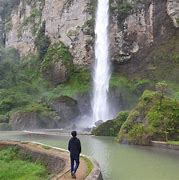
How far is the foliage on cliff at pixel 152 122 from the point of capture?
27000mm

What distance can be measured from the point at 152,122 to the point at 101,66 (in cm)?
3020

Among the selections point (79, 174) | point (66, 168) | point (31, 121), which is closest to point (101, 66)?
point (31, 121)

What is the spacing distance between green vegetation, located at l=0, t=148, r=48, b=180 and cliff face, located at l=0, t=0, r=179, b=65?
3983 cm

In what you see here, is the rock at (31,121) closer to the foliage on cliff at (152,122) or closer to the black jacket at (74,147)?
the foliage on cliff at (152,122)

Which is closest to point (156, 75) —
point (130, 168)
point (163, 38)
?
point (163, 38)

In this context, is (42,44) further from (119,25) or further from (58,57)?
(119,25)

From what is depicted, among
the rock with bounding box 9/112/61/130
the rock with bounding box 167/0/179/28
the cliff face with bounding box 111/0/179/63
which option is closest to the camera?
the rock with bounding box 9/112/61/130

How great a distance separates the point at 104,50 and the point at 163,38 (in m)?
8.51

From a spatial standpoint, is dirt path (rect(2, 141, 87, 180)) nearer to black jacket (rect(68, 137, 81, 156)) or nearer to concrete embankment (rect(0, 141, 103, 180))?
concrete embankment (rect(0, 141, 103, 180))

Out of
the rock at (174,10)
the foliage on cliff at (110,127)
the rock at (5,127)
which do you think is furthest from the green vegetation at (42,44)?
the foliage on cliff at (110,127)

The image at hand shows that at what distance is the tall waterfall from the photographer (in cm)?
5288

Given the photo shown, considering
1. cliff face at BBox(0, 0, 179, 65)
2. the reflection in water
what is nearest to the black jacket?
the reflection in water

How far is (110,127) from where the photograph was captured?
3578 centimetres

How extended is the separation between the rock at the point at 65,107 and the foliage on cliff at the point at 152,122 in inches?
852
